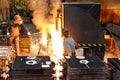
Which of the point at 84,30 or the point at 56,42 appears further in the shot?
the point at 56,42

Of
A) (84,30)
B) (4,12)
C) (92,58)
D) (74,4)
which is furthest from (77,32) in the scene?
(4,12)

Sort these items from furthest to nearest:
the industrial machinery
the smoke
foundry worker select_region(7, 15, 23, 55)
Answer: the smoke → foundry worker select_region(7, 15, 23, 55) → the industrial machinery

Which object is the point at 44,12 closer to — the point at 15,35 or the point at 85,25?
the point at 15,35

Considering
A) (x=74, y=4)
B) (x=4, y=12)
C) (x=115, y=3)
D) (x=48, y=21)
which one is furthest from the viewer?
(x=4, y=12)

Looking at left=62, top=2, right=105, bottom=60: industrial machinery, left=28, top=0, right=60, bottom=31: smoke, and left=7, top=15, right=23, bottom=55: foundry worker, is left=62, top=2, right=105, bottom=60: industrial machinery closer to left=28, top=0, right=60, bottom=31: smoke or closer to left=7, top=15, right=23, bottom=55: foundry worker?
left=7, top=15, right=23, bottom=55: foundry worker

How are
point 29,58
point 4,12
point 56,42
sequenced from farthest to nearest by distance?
point 4,12 < point 56,42 < point 29,58

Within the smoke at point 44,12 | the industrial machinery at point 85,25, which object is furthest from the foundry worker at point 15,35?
the industrial machinery at point 85,25

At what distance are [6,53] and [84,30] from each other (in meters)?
4.23

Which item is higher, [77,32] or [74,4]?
[74,4]

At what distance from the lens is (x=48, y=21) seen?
13.4 m

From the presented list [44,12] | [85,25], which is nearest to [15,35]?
[85,25]

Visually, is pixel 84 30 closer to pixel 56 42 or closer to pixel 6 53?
pixel 56 42

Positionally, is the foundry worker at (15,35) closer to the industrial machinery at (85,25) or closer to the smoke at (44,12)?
the smoke at (44,12)

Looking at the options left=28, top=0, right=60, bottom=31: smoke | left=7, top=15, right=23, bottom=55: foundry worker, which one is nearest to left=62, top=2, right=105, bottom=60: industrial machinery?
left=7, top=15, right=23, bottom=55: foundry worker
